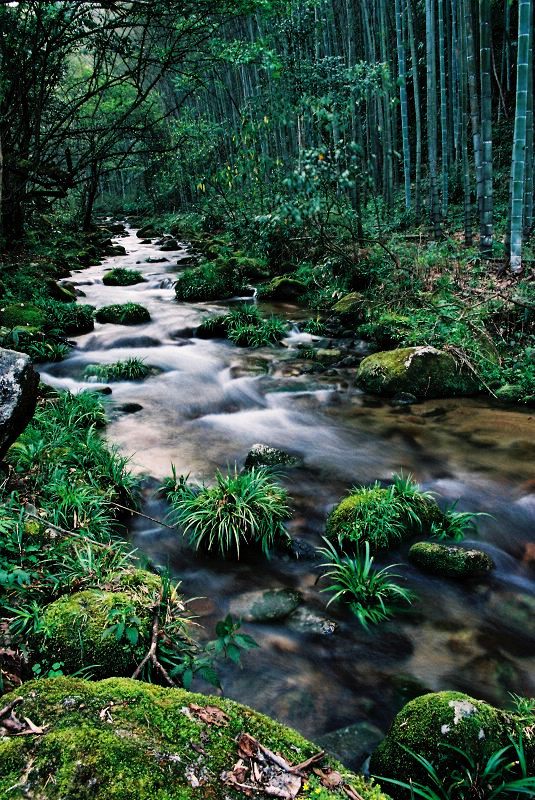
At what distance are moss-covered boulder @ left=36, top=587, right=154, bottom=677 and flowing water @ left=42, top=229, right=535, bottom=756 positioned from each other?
70 cm

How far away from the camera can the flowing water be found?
2.91 m

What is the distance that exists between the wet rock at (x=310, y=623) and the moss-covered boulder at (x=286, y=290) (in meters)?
8.99

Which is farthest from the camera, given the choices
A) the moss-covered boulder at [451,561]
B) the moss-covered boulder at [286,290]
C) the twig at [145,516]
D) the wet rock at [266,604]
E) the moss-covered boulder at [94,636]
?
the moss-covered boulder at [286,290]

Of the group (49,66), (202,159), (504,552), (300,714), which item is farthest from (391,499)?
(202,159)

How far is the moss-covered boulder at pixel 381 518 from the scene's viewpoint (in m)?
3.93

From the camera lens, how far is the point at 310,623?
130 inches

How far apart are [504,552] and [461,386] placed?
3.20 m

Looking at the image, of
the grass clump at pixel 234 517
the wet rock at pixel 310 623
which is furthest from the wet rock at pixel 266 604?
the grass clump at pixel 234 517

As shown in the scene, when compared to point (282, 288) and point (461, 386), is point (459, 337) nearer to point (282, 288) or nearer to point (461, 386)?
point (461, 386)

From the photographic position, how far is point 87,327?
9625mm

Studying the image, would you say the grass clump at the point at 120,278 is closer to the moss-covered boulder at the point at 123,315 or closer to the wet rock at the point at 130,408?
the moss-covered boulder at the point at 123,315

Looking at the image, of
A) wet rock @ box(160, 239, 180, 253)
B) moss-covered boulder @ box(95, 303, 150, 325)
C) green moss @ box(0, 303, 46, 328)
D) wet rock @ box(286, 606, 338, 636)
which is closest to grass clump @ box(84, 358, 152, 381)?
green moss @ box(0, 303, 46, 328)

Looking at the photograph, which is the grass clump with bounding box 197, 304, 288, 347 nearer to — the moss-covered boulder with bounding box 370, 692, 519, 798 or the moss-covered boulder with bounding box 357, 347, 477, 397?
the moss-covered boulder with bounding box 357, 347, 477, 397

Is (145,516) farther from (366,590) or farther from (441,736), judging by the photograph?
(441,736)
